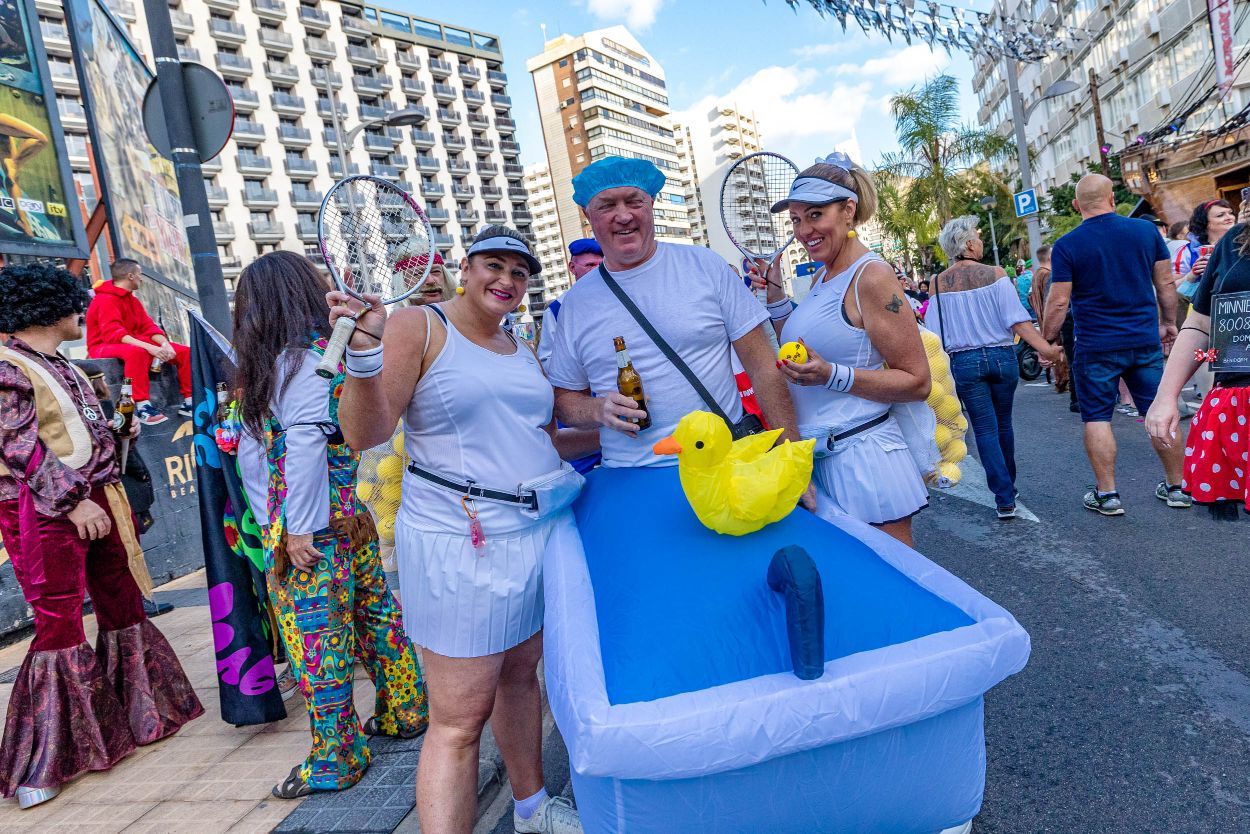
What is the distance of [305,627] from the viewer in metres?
2.99

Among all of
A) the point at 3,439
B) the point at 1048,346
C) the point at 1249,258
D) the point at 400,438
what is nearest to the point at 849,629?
the point at 1249,258

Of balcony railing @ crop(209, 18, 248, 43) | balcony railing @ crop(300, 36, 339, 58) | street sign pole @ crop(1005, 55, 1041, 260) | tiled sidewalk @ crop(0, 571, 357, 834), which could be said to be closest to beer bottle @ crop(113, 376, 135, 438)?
tiled sidewalk @ crop(0, 571, 357, 834)

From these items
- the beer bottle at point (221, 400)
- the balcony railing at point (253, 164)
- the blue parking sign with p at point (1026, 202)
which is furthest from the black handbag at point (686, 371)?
the balcony railing at point (253, 164)

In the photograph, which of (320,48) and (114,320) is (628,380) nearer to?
(114,320)

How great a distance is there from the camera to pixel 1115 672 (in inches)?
125

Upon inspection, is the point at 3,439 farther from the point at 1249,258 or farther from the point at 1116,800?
the point at 1249,258

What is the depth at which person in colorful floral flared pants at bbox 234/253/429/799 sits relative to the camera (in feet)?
9.45

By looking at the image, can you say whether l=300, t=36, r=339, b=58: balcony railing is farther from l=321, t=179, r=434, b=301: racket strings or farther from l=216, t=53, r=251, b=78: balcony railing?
l=321, t=179, r=434, b=301: racket strings

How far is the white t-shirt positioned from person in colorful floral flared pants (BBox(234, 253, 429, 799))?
3.27 ft

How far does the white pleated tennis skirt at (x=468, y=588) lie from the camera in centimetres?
221

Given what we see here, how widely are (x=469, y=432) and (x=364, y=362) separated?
382 millimetres

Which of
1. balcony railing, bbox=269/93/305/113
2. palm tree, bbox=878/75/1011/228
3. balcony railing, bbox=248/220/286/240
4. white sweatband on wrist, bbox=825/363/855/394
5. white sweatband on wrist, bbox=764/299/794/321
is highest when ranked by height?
balcony railing, bbox=269/93/305/113

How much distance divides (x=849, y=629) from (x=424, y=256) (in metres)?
1.63

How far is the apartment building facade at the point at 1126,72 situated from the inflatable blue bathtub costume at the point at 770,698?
15138 mm
